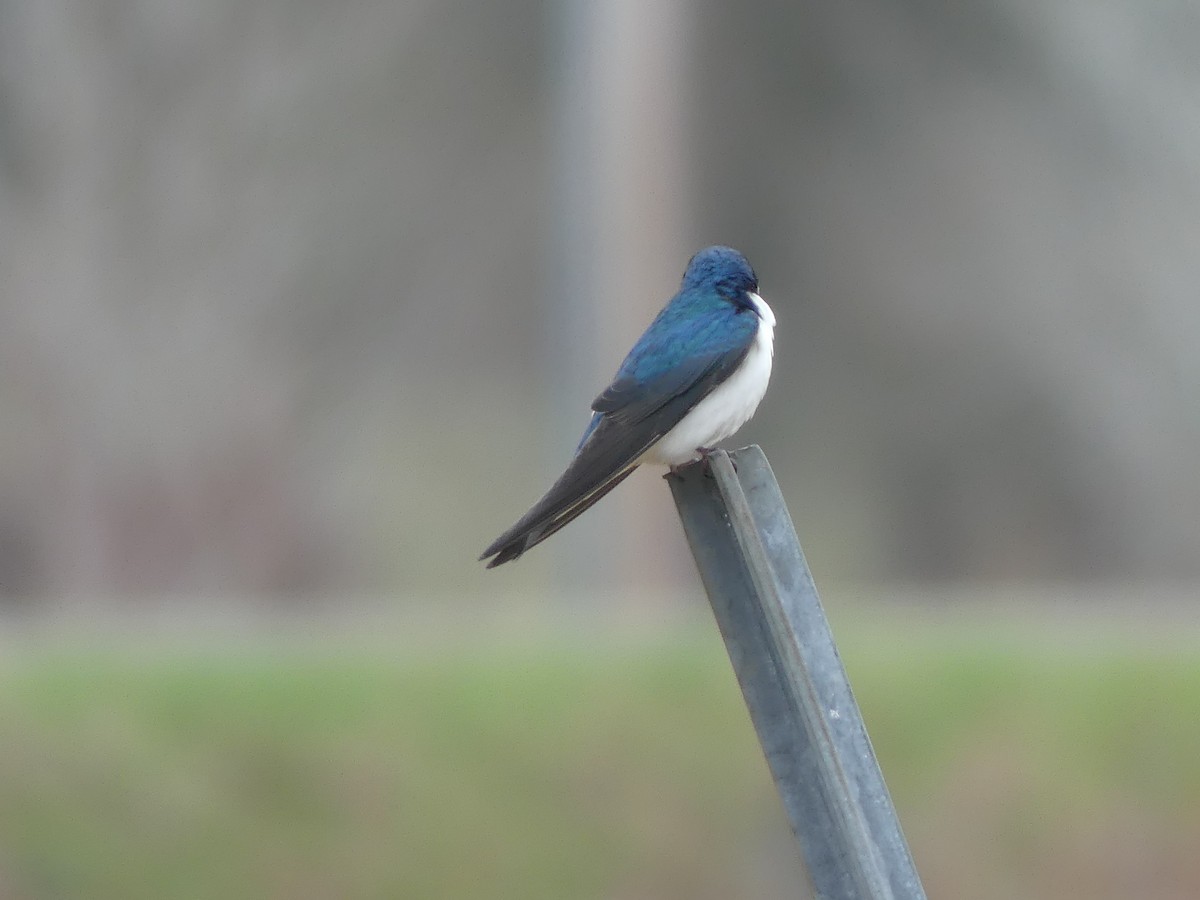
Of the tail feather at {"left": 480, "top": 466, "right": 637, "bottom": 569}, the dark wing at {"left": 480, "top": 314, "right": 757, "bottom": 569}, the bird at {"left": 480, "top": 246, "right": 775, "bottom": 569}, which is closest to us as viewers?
the tail feather at {"left": 480, "top": 466, "right": 637, "bottom": 569}

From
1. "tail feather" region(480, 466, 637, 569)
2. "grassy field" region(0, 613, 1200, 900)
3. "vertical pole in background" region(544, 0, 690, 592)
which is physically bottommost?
"grassy field" region(0, 613, 1200, 900)

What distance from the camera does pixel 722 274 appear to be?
13.9 ft

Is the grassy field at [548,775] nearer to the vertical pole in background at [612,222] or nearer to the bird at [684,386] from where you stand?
the bird at [684,386]

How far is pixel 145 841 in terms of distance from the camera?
5859 mm

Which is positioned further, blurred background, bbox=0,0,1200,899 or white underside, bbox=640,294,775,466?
blurred background, bbox=0,0,1200,899

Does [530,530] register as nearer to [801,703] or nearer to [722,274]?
[801,703]

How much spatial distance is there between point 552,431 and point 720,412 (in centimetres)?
641

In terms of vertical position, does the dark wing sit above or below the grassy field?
above

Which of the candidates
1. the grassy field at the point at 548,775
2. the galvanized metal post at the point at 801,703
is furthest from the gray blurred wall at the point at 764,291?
the galvanized metal post at the point at 801,703

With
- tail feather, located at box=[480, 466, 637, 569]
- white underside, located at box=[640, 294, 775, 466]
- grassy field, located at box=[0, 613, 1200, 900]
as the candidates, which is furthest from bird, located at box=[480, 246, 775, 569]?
grassy field, located at box=[0, 613, 1200, 900]

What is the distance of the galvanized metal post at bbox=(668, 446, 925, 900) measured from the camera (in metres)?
2.06

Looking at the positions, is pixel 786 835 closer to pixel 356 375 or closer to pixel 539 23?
pixel 356 375

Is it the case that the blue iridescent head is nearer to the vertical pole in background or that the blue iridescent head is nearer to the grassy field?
the grassy field

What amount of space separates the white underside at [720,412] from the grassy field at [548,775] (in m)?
2.32
